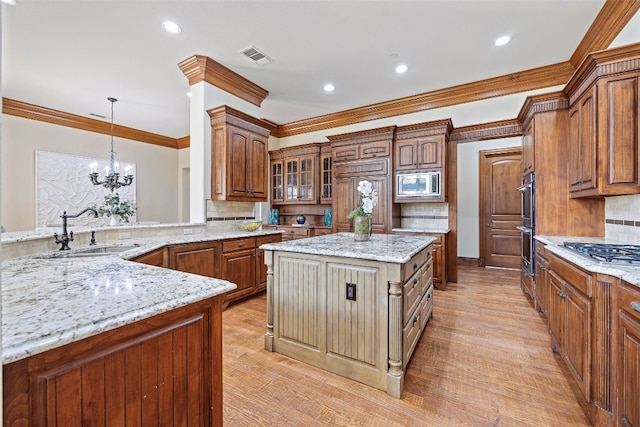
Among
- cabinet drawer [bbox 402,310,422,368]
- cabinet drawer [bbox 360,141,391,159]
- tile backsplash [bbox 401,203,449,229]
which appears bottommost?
cabinet drawer [bbox 402,310,422,368]

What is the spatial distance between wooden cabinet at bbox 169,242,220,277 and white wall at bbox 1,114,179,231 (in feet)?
11.0

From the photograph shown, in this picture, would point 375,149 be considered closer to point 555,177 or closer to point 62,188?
point 555,177

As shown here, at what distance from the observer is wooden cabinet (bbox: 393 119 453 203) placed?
4117 mm

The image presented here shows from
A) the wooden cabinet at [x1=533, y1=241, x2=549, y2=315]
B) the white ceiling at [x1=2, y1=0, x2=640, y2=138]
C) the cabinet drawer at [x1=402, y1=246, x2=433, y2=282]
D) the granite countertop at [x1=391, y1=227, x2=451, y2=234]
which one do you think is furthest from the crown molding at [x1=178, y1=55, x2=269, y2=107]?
the wooden cabinet at [x1=533, y1=241, x2=549, y2=315]

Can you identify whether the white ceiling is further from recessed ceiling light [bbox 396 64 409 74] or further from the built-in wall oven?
the built-in wall oven

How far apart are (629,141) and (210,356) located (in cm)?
301

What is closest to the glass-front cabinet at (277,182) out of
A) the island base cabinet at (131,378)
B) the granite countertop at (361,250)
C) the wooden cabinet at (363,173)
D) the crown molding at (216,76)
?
the wooden cabinet at (363,173)

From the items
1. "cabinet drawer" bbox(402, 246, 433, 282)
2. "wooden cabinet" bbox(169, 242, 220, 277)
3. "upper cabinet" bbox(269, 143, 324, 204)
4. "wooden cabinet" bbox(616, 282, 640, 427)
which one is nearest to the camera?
"wooden cabinet" bbox(616, 282, 640, 427)

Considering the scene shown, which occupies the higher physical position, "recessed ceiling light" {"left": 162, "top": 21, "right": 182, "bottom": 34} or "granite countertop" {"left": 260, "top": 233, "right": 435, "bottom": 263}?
"recessed ceiling light" {"left": 162, "top": 21, "right": 182, "bottom": 34}

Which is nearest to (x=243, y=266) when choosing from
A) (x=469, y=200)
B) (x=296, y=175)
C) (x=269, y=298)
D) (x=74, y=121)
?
(x=269, y=298)

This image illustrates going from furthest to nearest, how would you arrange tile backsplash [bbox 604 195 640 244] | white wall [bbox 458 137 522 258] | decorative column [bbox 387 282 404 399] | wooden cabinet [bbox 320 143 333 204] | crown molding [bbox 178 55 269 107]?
white wall [bbox 458 137 522 258] → wooden cabinet [bbox 320 143 333 204] → crown molding [bbox 178 55 269 107] → tile backsplash [bbox 604 195 640 244] → decorative column [bbox 387 282 404 399]

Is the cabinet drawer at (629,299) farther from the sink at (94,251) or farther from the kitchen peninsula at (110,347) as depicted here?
the sink at (94,251)

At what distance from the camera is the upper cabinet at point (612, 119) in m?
2.03

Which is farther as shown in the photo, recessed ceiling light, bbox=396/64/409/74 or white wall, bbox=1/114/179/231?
white wall, bbox=1/114/179/231
